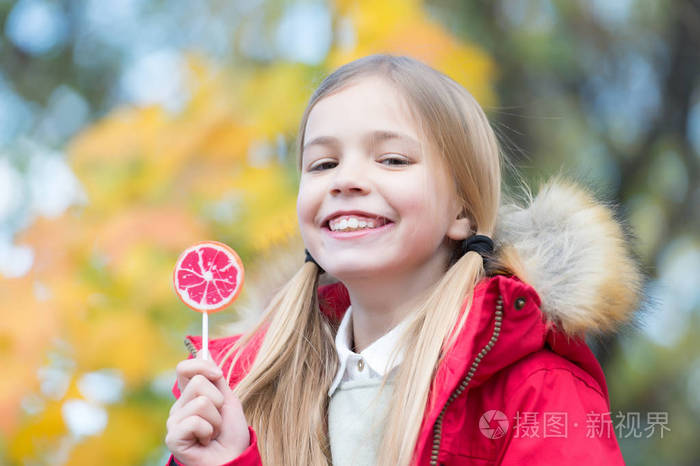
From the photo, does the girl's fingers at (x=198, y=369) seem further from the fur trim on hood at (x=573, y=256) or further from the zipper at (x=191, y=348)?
the fur trim on hood at (x=573, y=256)

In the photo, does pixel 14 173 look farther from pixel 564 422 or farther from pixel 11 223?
pixel 564 422

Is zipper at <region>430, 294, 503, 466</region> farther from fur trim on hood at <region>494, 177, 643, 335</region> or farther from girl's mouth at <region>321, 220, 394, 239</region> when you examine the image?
girl's mouth at <region>321, 220, 394, 239</region>

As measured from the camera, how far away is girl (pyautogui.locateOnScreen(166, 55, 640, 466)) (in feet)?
4.69

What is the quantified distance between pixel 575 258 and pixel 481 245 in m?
0.18

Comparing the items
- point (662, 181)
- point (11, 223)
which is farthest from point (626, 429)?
point (11, 223)

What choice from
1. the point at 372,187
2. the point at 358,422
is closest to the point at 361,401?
the point at 358,422

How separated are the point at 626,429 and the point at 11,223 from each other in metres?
2.42

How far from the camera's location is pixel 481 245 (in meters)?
1.63

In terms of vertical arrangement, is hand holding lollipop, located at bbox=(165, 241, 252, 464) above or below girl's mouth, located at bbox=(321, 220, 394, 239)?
below

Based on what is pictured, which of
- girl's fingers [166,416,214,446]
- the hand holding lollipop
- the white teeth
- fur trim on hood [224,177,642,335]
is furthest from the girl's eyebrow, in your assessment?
girl's fingers [166,416,214,446]

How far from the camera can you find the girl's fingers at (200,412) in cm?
137

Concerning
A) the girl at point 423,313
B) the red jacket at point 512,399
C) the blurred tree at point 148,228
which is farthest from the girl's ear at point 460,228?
the blurred tree at point 148,228

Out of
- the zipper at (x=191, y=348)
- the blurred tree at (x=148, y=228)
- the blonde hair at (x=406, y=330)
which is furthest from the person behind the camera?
the blurred tree at (x=148, y=228)

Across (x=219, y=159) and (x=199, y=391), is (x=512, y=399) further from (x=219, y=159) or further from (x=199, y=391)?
(x=219, y=159)
